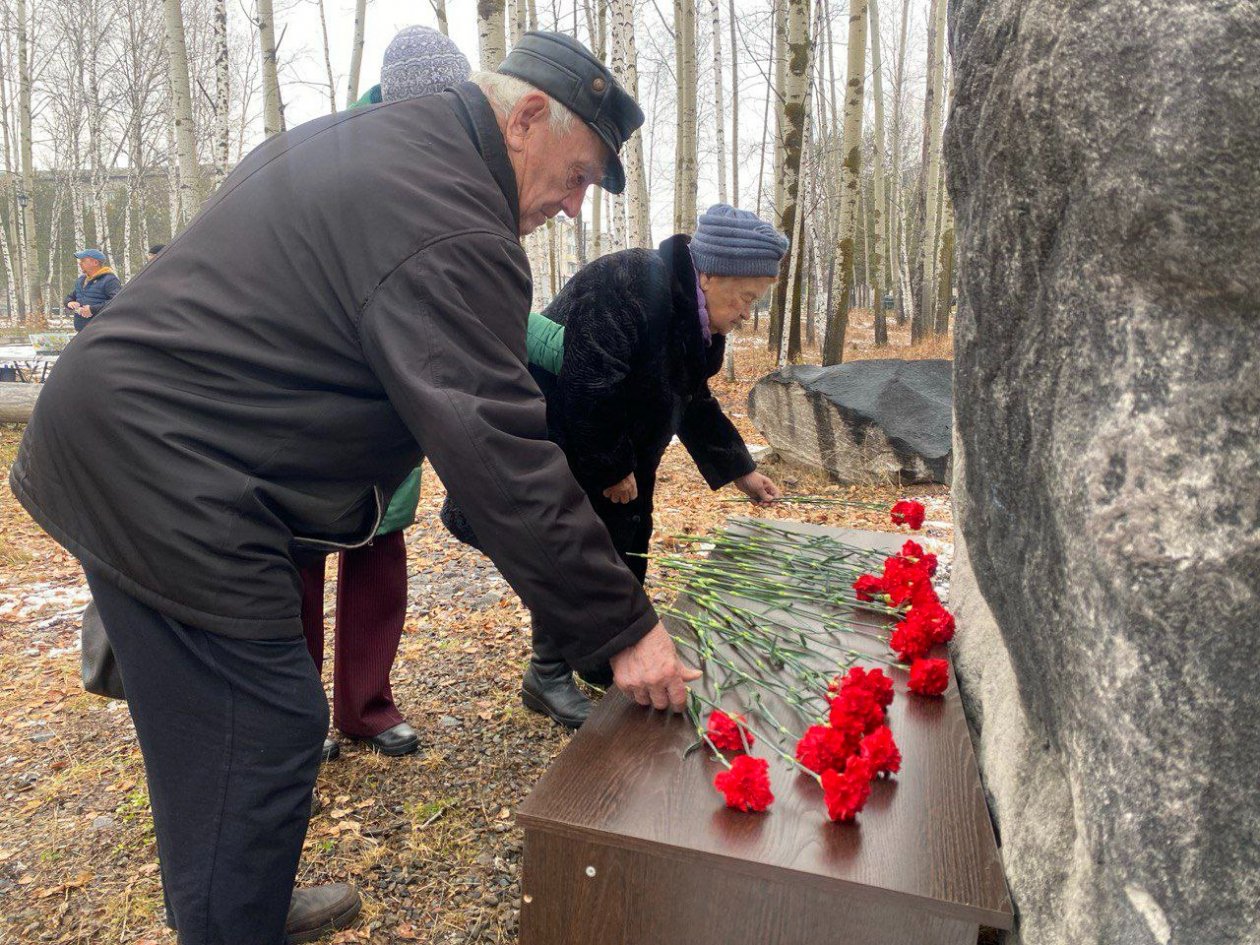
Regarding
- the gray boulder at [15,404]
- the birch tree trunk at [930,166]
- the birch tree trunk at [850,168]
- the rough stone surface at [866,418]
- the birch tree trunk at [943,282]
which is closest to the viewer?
the rough stone surface at [866,418]

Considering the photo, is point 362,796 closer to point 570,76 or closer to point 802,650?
point 802,650

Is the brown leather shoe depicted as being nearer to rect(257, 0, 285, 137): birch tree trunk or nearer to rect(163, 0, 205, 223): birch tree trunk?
rect(163, 0, 205, 223): birch tree trunk

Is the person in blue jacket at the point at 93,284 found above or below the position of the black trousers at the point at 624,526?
above

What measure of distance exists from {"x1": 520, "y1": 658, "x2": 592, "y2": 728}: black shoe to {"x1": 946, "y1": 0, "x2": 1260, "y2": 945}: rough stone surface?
2064mm

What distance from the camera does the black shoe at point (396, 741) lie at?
122 inches

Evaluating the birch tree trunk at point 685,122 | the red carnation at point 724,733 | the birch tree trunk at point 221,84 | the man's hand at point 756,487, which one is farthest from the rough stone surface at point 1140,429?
the birch tree trunk at point 685,122

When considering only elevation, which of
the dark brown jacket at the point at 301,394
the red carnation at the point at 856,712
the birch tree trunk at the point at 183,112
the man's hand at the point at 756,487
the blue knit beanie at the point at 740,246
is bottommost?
the red carnation at the point at 856,712

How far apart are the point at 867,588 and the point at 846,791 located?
145 cm

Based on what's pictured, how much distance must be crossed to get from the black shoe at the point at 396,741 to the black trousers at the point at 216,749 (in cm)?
130

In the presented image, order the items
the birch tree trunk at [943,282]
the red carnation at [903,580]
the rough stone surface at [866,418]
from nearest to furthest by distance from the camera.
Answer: the red carnation at [903,580] → the rough stone surface at [866,418] → the birch tree trunk at [943,282]

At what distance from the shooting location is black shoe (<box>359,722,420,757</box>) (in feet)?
10.2

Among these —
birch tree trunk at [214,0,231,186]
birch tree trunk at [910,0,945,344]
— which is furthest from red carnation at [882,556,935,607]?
birch tree trunk at [910,0,945,344]

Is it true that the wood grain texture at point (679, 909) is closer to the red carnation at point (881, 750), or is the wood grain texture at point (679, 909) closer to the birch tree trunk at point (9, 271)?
the red carnation at point (881, 750)

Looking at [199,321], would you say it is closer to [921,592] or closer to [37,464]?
[37,464]
